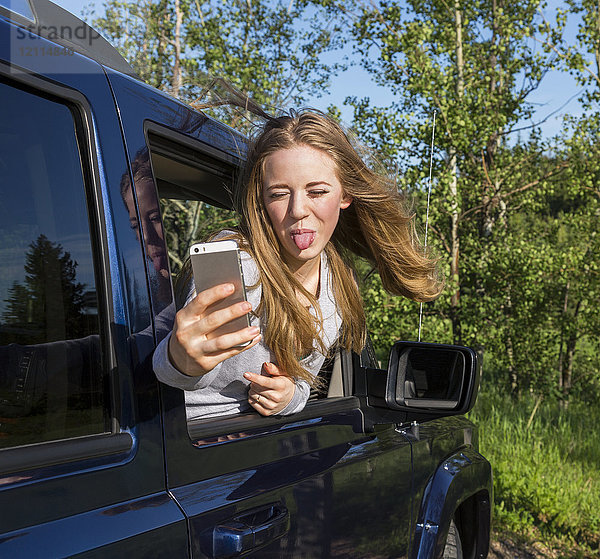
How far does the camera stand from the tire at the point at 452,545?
2.63 meters

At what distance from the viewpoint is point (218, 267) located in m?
1.18

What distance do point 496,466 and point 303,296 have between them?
4010 millimetres

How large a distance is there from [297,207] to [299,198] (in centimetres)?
3

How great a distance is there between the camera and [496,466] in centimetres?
536

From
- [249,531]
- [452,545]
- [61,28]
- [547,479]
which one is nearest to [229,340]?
[249,531]

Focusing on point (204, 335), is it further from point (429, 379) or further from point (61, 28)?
point (429, 379)

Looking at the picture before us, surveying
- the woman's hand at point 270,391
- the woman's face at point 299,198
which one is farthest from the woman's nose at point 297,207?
the woman's hand at point 270,391

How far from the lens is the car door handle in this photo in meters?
1.29

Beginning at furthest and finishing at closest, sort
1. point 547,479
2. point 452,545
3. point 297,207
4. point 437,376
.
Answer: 1. point 547,479
2. point 452,545
3. point 437,376
4. point 297,207

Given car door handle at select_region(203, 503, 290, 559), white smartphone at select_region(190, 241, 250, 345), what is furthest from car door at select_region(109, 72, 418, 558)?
white smartphone at select_region(190, 241, 250, 345)

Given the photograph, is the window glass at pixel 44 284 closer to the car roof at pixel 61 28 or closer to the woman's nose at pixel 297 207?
the car roof at pixel 61 28

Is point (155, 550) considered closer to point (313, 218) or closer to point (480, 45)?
point (313, 218)

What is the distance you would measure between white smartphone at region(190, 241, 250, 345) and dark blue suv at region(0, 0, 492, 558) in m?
0.19

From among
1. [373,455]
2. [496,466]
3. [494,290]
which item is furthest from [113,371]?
[494,290]
